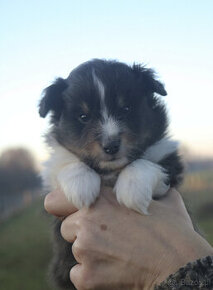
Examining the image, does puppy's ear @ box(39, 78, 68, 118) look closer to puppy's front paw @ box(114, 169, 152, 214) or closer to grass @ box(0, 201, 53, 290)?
puppy's front paw @ box(114, 169, 152, 214)

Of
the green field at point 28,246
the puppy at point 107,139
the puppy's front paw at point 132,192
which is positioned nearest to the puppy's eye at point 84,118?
the puppy at point 107,139

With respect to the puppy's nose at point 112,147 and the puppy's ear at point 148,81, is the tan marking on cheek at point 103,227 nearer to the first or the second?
the puppy's nose at point 112,147

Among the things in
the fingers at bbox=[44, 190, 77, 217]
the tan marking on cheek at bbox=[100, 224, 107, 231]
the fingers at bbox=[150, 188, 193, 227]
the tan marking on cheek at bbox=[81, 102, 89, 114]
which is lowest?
the fingers at bbox=[44, 190, 77, 217]

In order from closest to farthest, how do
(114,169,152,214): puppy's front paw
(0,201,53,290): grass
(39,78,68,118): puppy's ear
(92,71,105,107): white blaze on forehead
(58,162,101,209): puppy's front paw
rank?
(114,169,152,214): puppy's front paw
(58,162,101,209): puppy's front paw
(92,71,105,107): white blaze on forehead
(39,78,68,118): puppy's ear
(0,201,53,290): grass

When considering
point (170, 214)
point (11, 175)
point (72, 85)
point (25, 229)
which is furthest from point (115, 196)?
point (11, 175)

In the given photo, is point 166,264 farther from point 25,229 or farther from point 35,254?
point 25,229

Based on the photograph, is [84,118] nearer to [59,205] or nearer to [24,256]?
[59,205]

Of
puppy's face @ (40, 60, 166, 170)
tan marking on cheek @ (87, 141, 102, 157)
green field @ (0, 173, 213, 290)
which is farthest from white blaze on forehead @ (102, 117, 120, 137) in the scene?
green field @ (0, 173, 213, 290)
